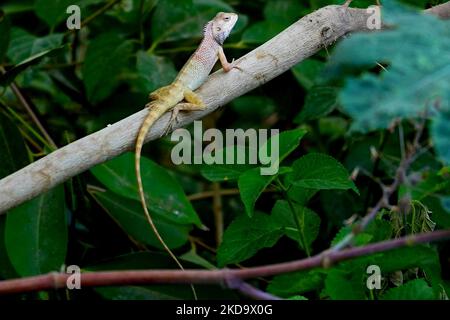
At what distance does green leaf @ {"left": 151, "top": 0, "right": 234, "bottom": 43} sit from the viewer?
15.5 feet

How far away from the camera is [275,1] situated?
4957mm

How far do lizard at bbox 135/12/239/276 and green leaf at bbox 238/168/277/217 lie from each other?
0.33 m

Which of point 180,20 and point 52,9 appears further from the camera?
point 180,20

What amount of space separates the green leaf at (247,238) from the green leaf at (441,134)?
156 cm

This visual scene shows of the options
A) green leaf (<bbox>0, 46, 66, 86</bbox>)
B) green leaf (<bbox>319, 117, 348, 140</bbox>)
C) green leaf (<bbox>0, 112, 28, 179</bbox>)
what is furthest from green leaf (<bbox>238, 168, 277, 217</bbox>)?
green leaf (<bbox>319, 117, 348, 140</bbox>)

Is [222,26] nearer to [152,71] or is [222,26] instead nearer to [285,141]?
[152,71]

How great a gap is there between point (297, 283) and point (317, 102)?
67.7 inches

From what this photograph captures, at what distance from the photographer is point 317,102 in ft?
13.9

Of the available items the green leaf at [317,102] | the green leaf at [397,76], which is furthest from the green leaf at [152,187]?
the green leaf at [397,76]

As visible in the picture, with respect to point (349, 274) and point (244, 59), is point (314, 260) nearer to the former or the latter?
point (349, 274)

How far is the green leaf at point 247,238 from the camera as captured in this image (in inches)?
122

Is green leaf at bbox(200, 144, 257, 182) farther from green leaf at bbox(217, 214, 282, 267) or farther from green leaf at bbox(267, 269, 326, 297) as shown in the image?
green leaf at bbox(267, 269, 326, 297)

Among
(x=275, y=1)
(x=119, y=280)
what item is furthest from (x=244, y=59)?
(x=275, y=1)

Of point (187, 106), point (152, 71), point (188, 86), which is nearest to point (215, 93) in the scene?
point (187, 106)
